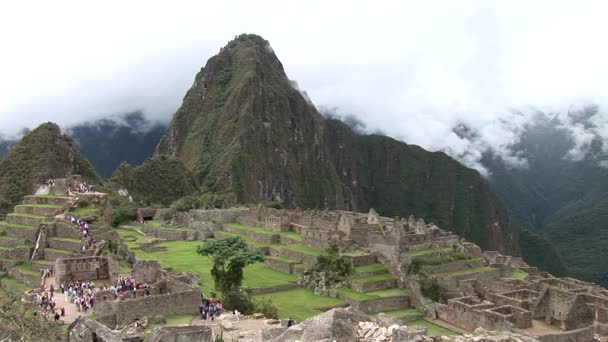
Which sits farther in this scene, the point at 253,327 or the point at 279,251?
the point at 279,251

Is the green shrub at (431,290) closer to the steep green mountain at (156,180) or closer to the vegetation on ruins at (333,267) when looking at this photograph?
the vegetation on ruins at (333,267)

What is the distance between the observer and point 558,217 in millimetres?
147125

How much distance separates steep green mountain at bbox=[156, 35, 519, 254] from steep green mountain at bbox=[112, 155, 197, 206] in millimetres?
19208

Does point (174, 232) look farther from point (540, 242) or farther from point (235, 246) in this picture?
point (540, 242)

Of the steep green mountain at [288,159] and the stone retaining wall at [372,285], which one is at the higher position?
the steep green mountain at [288,159]

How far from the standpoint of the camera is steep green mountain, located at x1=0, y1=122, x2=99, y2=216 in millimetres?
67562

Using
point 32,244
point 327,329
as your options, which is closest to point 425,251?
point 32,244

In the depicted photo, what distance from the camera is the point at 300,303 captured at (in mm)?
33469

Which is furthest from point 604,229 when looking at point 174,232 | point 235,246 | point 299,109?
point 235,246

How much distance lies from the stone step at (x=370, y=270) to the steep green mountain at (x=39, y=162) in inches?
1506

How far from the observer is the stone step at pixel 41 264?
97.6 ft

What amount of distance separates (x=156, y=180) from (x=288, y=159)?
6813cm

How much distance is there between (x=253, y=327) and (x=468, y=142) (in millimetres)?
189944

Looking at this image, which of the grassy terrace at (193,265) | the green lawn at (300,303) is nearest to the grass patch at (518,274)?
the green lawn at (300,303)
